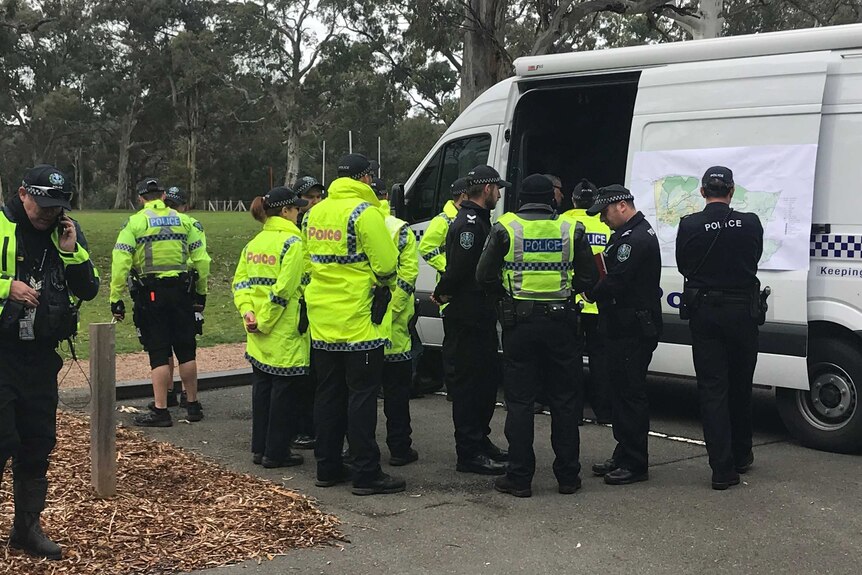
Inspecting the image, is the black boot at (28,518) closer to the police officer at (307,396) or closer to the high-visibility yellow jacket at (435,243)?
the police officer at (307,396)

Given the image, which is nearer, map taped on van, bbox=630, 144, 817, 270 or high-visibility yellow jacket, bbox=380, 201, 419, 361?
high-visibility yellow jacket, bbox=380, 201, 419, 361

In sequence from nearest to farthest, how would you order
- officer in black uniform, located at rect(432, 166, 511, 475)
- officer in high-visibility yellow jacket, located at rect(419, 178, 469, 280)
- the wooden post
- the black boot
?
1. the black boot
2. the wooden post
3. officer in black uniform, located at rect(432, 166, 511, 475)
4. officer in high-visibility yellow jacket, located at rect(419, 178, 469, 280)

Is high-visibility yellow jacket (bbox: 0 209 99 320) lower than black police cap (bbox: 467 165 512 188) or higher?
lower

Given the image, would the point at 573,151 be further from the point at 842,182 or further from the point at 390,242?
the point at 390,242

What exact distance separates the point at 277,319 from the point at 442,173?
10.6 feet

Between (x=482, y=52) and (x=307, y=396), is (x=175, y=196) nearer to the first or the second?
(x=307, y=396)

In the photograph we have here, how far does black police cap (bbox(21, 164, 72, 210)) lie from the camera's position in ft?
14.5

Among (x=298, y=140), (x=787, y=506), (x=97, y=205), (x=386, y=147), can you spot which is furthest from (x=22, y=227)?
(x=97, y=205)

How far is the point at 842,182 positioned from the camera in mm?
6715

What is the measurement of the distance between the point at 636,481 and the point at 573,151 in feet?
15.3

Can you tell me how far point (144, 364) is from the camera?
10305 millimetres

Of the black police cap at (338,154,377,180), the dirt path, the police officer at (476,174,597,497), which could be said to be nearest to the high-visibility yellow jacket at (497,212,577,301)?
the police officer at (476,174,597,497)

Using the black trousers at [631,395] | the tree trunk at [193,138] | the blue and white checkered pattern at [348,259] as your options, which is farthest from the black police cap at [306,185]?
the tree trunk at [193,138]

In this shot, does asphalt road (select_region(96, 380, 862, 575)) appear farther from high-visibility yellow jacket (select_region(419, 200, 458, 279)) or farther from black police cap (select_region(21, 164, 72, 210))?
black police cap (select_region(21, 164, 72, 210))
